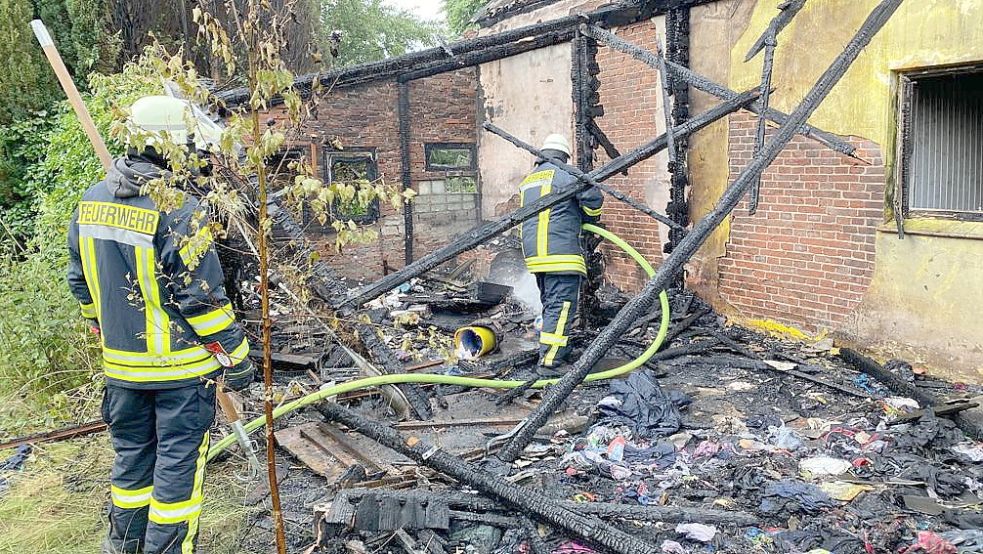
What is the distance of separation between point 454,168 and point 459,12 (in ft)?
36.4

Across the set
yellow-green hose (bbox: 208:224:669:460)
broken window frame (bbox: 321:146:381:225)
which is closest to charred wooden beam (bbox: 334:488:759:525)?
yellow-green hose (bbox: 208:224:669:460)

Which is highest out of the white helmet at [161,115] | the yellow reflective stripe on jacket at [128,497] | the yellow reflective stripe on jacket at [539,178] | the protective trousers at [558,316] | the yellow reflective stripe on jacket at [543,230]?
the white helmet at [161,115]

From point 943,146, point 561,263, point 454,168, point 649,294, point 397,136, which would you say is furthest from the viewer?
point 454,168

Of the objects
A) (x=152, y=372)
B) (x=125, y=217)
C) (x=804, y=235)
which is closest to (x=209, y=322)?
(x=152, y=372)

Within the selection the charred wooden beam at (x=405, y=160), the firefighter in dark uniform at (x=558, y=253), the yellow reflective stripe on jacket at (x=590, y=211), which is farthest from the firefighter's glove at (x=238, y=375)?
the charred wooden beam at (x=405, y=160)

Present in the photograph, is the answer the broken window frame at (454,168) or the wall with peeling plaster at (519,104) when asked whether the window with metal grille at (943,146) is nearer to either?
the wall with peeling plaster at (519,104)

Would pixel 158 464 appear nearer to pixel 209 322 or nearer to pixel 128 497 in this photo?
pixel 128 497

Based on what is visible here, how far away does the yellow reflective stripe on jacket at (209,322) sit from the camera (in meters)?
3.06

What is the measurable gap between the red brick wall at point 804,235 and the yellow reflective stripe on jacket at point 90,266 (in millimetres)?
5888

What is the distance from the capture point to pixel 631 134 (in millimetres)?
8305

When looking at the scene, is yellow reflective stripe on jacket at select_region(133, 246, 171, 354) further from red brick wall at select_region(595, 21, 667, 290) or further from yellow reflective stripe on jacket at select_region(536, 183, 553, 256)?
red brick wall at select_region(595, 21, 667, 290)

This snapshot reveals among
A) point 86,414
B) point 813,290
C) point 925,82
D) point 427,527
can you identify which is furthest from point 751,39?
point 86,414

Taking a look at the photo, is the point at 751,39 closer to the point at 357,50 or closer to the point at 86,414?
the point at 86,414

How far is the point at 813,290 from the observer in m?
6.66
